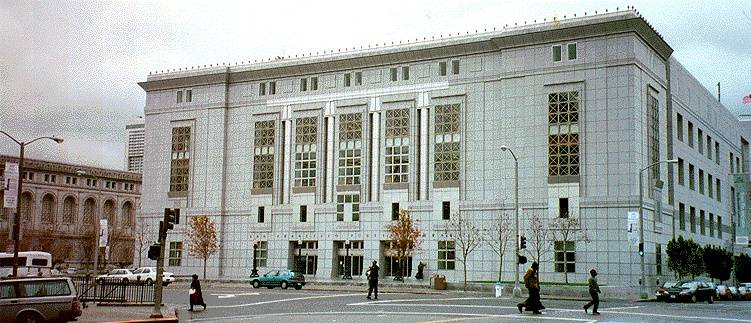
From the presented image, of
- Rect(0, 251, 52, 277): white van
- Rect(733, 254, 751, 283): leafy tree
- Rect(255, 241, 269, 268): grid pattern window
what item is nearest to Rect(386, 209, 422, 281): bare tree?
Rect(255, 241, 269, 268): grid pattern window

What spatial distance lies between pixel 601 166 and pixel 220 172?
41.6m

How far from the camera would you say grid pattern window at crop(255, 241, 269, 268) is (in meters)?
85.4

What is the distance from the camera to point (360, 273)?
80.4 m

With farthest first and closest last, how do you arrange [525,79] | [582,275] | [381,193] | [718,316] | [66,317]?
1. [381,193]
2. [525,79]
3. [582,275]
4. [718,316]
5. [66,317]

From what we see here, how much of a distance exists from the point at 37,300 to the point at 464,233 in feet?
168

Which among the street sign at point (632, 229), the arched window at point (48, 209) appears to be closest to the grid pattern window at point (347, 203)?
the street sign at point (632, 229)

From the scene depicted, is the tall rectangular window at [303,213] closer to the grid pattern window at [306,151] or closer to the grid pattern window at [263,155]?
the grid pattern window at [306,151]

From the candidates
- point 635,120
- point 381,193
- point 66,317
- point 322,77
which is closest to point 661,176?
point 635,120

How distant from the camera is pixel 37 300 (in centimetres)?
2747

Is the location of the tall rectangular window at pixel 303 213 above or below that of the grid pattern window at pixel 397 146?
below

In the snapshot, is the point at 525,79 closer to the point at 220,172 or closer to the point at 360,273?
the point at 360,273

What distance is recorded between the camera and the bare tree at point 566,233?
68938 millimetres

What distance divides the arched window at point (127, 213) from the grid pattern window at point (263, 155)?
225 feet

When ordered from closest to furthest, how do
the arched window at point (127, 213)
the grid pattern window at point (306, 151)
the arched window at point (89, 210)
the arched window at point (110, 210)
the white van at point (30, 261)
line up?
the white van at point (30, 261) → the grid pattern window at point (306, 151) → the arched window at point (89, 210) → the arched window at point (110, 210) → the arched window at point (127, 213)
